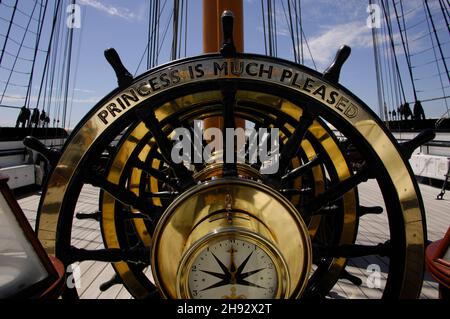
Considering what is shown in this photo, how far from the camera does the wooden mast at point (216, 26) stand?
312 centimetres

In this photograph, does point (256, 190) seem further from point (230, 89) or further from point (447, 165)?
point (447, 165)

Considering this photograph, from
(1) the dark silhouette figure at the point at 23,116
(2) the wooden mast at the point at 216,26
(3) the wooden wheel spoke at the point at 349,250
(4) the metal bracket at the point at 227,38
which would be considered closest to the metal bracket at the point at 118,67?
(4) the metal bracket at the point at 227,38

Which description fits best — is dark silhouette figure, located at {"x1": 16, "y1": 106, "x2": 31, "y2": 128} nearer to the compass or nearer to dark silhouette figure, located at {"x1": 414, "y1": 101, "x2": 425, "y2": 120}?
the compass

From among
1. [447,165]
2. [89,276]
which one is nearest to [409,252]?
[89,276]

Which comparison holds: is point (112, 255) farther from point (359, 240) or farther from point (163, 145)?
point (359, 240)

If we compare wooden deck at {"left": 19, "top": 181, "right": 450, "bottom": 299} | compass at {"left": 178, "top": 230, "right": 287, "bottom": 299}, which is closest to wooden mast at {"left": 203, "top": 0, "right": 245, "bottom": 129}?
wooden deck at {"left": 19, "top": 181, "right": 450, "bottom": 299}

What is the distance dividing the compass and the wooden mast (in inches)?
81.3

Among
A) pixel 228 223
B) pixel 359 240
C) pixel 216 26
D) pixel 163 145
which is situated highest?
pixel 216 26

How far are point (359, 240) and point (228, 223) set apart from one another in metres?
2.95

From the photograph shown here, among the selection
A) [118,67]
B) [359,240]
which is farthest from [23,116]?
[118,67]

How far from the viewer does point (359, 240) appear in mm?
3730

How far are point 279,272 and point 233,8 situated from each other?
2.57 meters

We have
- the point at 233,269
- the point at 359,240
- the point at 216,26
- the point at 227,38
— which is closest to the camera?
the point at 233,269

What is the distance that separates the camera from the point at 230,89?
125 cm
